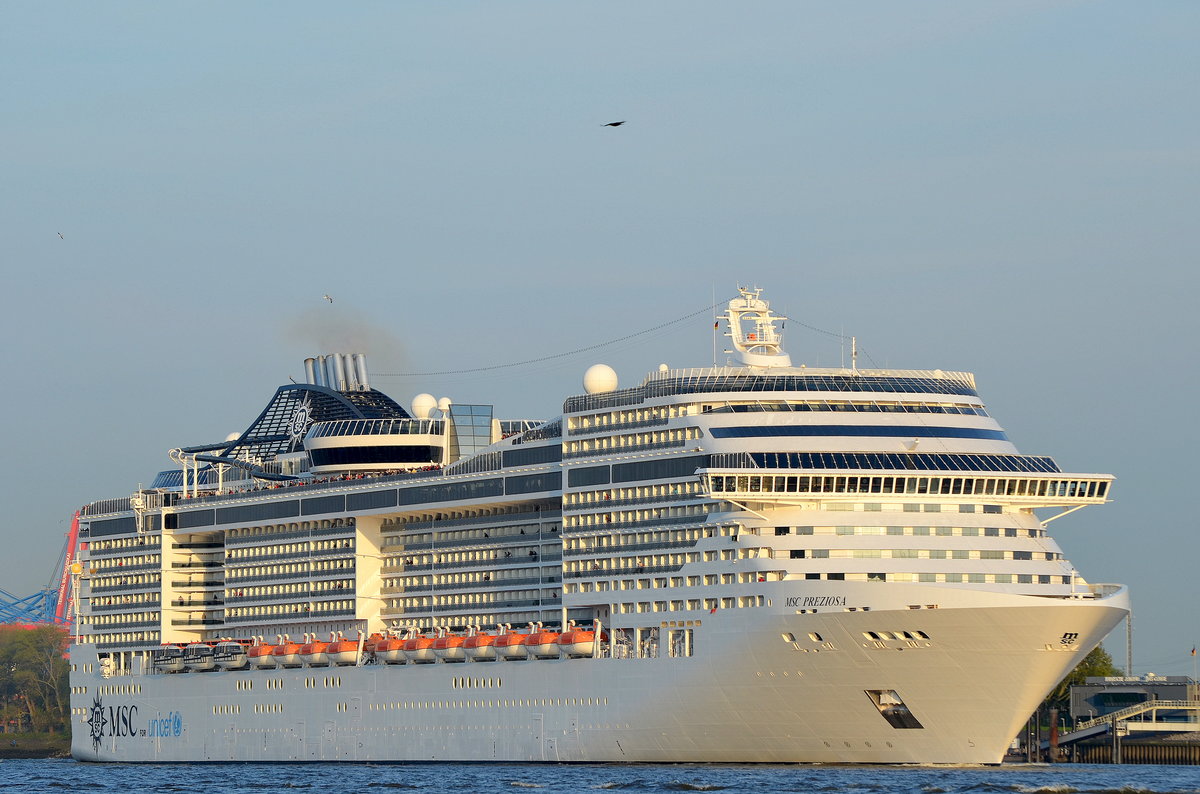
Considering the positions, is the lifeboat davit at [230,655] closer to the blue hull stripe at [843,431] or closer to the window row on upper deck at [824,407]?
the window row on upper deck at [824,407]

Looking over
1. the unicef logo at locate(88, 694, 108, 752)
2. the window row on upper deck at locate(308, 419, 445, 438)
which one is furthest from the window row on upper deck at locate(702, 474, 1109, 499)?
the unicef logo at locate(88, 694, 108, 752)

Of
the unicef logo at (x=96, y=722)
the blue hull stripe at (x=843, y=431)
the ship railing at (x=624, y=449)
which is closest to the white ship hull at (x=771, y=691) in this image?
the blue hull stripe at (x=843, y=431)

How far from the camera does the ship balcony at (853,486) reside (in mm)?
71688

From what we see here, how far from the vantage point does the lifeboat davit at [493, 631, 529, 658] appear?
264 feet

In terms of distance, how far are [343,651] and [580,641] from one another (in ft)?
46.8

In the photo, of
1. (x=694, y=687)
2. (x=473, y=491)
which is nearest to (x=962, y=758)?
(x=694, y=687)

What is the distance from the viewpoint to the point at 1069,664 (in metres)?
70.9

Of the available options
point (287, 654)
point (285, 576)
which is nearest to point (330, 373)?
point (285, 576)

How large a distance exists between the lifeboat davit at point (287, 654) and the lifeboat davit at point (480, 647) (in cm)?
1088

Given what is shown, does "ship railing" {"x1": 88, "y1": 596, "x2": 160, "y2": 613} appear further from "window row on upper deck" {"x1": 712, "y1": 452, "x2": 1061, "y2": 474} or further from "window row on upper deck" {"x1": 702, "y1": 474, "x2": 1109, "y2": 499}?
"window row on upper deck" {"x1": 712, "y1": 452, "x2": 1061, "y2": 474}

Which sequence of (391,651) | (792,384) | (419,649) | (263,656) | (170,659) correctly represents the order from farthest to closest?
(170,659) → (263,656) → (391,651) → (419,649) → (792,384)

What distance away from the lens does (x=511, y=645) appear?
265 ft

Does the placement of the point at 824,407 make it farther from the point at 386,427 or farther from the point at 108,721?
the point at 108,721

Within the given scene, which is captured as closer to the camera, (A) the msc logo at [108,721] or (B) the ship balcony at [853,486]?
(B) the ship balcony at [853,486]
